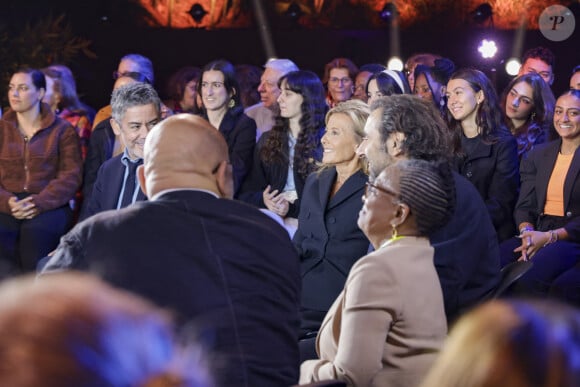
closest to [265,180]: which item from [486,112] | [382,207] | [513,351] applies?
[486,112]

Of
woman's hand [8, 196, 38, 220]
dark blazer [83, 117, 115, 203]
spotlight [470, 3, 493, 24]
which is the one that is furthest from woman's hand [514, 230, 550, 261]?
spotlight [470, 3, 493, 24]

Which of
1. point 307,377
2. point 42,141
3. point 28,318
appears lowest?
point 307,377

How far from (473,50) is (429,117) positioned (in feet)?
20.6

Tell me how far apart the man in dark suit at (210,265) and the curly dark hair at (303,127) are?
280 centimetres

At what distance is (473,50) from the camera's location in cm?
962

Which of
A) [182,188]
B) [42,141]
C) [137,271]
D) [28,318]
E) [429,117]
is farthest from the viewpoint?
[42,141]

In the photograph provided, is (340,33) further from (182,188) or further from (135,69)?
(182,188)

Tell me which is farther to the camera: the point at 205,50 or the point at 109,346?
the point at 205,50

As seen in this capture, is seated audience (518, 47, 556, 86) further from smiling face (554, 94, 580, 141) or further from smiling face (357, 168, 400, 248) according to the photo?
smiling face (357, 168, 400, 248)

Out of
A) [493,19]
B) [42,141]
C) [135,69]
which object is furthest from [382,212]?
[493,19]

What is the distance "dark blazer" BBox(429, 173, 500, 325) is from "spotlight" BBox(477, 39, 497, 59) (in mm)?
6080

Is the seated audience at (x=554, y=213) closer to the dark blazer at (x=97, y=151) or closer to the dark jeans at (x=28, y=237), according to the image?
the dark blazer at (x=97, y=151)

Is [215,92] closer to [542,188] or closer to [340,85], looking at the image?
[340,85]

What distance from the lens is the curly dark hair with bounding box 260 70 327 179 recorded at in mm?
5234
